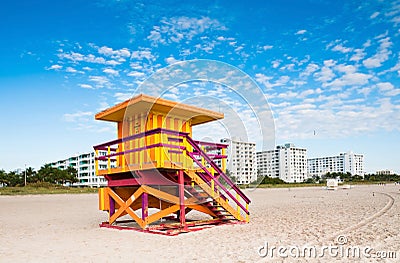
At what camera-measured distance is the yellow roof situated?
11406 millimetres

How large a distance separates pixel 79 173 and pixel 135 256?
110 m

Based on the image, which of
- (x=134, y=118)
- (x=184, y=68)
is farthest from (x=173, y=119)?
(x=184, y=68)

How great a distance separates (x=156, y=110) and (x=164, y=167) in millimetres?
2126

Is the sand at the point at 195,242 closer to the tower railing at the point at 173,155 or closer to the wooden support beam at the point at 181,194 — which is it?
the wooden support beam at the point at 181,194

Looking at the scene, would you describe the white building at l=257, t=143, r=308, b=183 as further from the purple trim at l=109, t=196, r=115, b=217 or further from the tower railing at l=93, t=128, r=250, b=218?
the tower railing at l=93, t=128, r=250, b=218

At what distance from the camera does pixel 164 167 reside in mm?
11023

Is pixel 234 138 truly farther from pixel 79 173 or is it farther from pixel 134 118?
pixel 79 173

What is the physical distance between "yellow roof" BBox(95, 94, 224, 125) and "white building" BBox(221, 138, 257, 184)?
3.64 feet

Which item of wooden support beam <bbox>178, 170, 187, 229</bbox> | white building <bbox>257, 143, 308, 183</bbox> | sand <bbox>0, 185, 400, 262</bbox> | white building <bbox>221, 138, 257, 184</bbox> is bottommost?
white building <bbox>257, 143, 308, 183</bbox>

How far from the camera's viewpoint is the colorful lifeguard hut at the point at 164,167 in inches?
456

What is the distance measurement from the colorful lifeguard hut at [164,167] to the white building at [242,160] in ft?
1.01

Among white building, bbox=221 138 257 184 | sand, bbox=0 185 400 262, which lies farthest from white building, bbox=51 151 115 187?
sand, bbox=0 185 400 262

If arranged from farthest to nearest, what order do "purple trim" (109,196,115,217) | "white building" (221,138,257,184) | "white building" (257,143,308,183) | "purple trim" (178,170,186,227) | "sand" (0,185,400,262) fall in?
1. "white building" (257,143,308,183)
2. "purple trim" (109,196,115,217)
3. "purple trim" (178,170,186,227)
4. "white building" (221,138,257,184)
5. "sand" (0,185,400,262)

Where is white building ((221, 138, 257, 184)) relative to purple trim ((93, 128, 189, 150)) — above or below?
below
